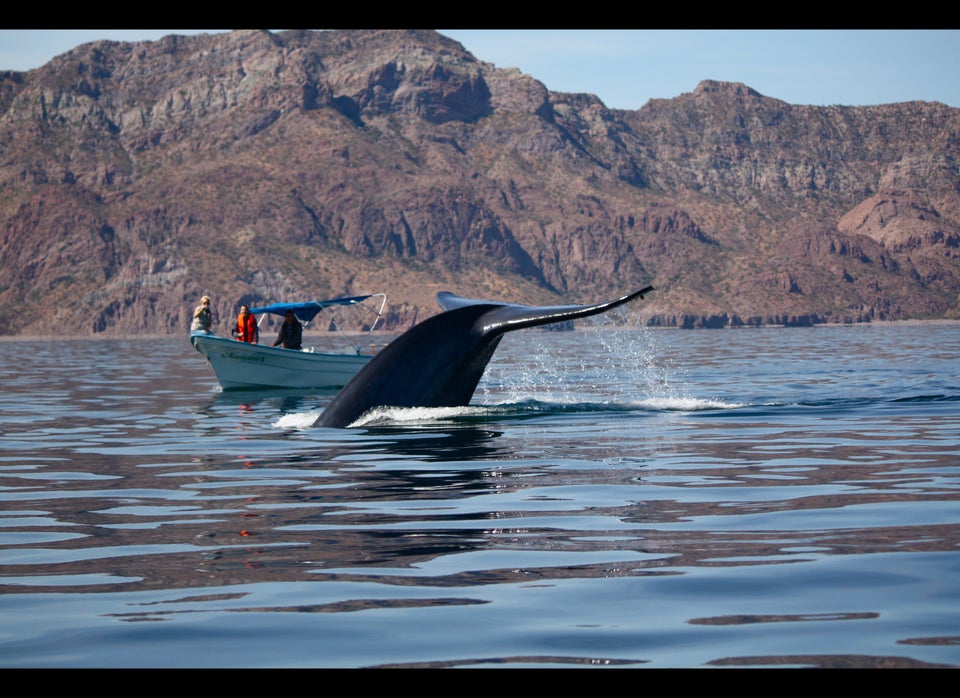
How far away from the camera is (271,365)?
3909 cm

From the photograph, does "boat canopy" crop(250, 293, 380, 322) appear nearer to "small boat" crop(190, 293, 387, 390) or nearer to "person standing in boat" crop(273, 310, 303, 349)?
"person standing in boat" crop(273, 310, 303, 349)

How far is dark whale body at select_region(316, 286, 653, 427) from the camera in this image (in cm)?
1714

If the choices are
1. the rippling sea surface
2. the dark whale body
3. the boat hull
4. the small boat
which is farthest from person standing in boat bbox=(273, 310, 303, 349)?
the dark whale body

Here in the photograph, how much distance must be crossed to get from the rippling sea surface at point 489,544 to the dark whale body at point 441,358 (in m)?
0.41

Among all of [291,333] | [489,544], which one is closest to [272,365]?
[291,333]

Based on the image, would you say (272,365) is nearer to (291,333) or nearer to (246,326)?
(291,333)

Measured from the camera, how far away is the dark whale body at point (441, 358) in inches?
675

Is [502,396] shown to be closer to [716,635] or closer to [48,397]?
[48,397]

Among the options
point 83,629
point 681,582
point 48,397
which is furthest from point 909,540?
point 48,397

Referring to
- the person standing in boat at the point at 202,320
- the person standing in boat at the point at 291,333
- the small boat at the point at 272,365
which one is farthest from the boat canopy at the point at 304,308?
the small boat at the point at 272,365

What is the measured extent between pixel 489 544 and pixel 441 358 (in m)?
8.42

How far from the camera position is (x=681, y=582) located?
8188 mm

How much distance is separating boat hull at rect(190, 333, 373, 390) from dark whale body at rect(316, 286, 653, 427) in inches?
757

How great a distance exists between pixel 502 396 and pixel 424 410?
9.64 m
